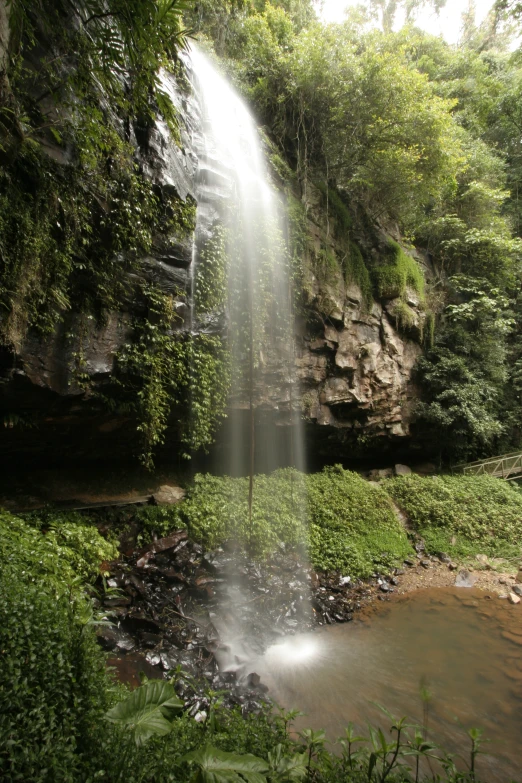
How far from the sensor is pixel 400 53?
32.2 feet

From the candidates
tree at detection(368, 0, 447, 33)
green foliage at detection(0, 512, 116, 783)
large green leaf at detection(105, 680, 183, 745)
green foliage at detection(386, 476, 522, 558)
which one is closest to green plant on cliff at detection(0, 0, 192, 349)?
green foliage at detection(0, 512, 116, 783)

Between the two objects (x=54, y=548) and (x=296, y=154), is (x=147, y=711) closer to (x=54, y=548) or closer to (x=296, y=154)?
(x=54, y=548)

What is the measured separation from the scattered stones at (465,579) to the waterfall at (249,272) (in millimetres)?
5010

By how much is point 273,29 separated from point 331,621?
52.6 ft

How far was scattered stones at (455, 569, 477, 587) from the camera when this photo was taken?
314 inches

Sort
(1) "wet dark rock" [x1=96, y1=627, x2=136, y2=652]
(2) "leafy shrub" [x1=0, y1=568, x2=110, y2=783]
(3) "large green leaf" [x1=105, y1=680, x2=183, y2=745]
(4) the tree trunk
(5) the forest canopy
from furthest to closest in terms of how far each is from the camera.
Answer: (5) the forest canopy → (1) "wet dark rock" [x1=96, y1=627, x2=136, y2=652] → (4) the tree trunk → (3) "large green leaf" [x1=105, y1=680, x2=183, y2=745] → (2) "leafy shrub" [x1=0, y1=568, x2=110, y2=783]

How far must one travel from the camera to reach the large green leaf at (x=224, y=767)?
1871mm

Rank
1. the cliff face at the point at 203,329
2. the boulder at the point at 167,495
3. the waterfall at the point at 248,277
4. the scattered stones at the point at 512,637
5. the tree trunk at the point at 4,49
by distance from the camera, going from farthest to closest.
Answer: the waterfall at the point at 248,277, the boulder at the point at 167,495, the scattered stones at the point at 512,637, the cliff face at the point at 203,329, the tree trunk at the point at 4,49

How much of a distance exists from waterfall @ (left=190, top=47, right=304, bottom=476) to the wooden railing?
21.0ft

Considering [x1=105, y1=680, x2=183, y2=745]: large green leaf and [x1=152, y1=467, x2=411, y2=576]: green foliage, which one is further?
[x1=152, y1=467, x2=411, y2=576]: green foliage

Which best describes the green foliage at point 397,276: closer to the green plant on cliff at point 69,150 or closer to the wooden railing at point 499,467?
the wooden railing at point 499,467

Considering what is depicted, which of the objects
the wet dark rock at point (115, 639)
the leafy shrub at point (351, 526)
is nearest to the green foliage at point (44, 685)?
the wet dark rock at point (115, 639)

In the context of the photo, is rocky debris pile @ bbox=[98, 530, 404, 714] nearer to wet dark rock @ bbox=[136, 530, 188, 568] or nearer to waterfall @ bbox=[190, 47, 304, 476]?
wet dark rock @ bbox=[136, 530, 188, 568]

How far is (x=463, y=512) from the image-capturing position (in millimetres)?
10062
